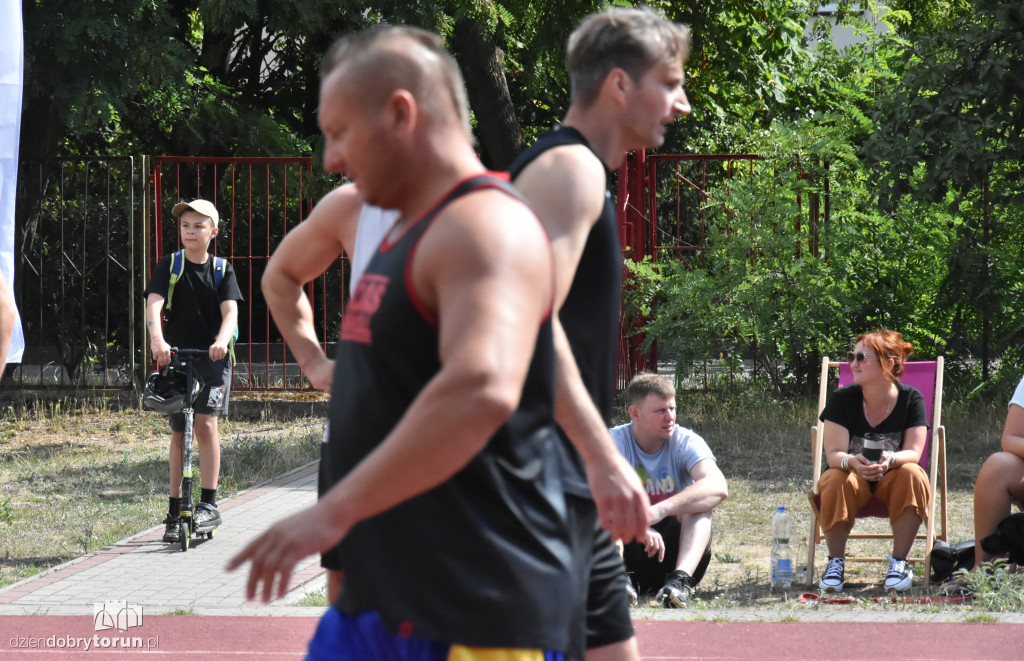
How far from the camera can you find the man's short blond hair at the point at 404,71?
187cm

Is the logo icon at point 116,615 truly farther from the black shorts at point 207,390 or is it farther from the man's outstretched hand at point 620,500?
the man's outstretched hand at point 620,500

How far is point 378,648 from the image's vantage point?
1.92 meters

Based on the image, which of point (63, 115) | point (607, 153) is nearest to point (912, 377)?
point (607, 153)

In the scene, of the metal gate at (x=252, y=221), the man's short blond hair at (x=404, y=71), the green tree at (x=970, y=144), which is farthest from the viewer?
the metal gate at (x=252, y=221)

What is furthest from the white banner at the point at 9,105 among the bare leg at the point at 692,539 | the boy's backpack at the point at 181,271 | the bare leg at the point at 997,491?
the bare leg at the point at 997,491

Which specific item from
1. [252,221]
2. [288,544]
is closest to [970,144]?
[288,544]

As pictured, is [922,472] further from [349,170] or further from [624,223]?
[624,223]

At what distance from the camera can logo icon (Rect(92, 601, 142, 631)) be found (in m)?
5.51

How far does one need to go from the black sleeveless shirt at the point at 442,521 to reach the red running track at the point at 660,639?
326cm

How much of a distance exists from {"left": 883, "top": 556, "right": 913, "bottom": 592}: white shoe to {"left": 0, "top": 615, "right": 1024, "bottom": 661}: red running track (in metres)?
0.74

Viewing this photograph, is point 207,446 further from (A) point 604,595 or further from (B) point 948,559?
(A) point 604,595

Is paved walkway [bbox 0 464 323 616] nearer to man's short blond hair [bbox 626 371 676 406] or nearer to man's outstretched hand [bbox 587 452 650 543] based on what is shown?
man's short blond hair [bbox 626 371 676 406]

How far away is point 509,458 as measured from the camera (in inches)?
76.0

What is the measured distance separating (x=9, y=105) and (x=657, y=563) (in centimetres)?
382
